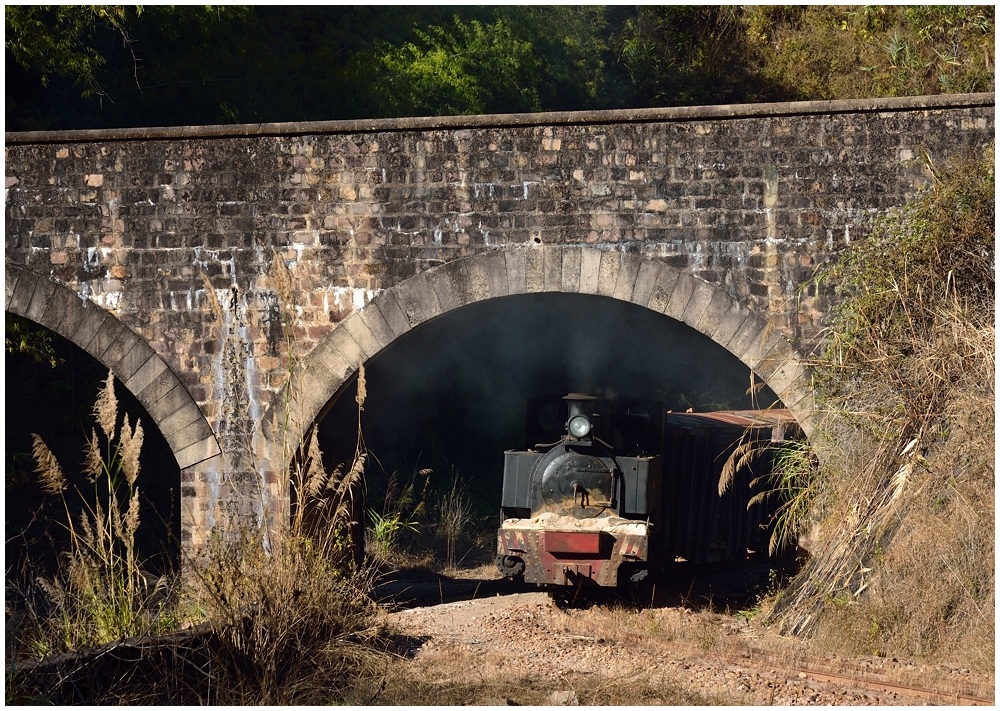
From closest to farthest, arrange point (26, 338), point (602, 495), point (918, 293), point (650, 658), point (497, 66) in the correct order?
1. point (650, 658)
2. point (918, 293)
3. point (602, 495)
4. point (26, 338)
5. point (497, 66)

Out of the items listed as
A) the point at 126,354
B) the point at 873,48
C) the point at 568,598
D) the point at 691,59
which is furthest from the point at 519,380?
the point at 126,354

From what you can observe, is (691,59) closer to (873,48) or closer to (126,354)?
(873,48)

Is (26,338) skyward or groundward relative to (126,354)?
skyward

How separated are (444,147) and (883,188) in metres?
3.54

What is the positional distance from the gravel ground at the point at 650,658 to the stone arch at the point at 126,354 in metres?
2.34

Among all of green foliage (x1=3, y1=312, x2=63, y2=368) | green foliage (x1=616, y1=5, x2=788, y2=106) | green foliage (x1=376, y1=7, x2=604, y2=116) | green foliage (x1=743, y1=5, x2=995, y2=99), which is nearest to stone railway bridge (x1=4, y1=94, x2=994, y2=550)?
green foliage (x1=3, y1=312, x2=63, y2=368)

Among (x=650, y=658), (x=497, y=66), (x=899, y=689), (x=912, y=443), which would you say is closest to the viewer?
(x=899, y=689)

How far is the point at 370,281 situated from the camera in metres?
9.74

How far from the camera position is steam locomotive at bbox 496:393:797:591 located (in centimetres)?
931

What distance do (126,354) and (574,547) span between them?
422 centimetres

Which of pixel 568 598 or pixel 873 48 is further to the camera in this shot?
pixel 873 48

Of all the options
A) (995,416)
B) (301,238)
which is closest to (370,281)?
(301,238)

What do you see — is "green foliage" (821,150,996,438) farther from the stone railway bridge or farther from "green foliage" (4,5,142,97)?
"green foliage" (4,5,142,97)

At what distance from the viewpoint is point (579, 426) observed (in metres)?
9.68
